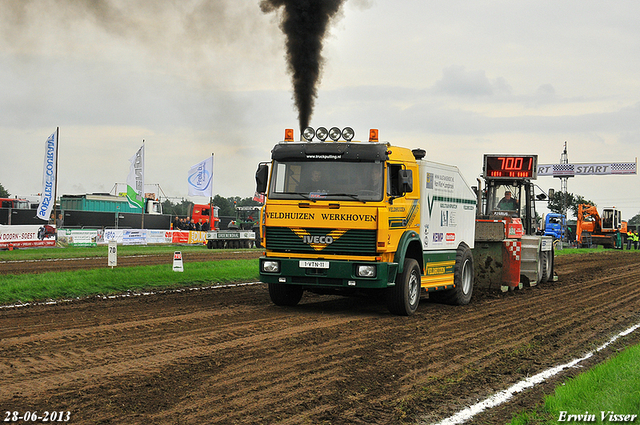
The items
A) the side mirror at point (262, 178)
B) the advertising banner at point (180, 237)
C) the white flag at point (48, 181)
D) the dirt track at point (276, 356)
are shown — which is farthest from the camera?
the advertising banner at point (180, 237)

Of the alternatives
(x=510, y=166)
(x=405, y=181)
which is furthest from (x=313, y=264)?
(x=510, y=166)

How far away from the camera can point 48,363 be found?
7086mm

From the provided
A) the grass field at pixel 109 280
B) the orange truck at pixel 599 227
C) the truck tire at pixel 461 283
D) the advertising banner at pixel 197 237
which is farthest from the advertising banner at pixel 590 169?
the truck tire at pixel 461 283

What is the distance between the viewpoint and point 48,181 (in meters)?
31.8

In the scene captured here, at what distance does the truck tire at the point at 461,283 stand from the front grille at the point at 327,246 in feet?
11.4

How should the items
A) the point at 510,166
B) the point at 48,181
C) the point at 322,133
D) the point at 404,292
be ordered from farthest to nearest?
1. the point at 48,181
2. the point at 510,166
3. the point at 322,133
4. the point at 404,292

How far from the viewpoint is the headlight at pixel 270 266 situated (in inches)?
451

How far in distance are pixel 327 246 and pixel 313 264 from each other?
1.32 feet

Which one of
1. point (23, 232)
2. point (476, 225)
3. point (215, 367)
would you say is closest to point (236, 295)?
point (476, 225)

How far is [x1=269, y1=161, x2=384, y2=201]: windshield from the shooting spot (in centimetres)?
1105

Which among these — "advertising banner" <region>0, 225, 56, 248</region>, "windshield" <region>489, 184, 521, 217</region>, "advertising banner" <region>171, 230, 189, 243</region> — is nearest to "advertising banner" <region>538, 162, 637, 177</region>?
"advertising banner" <region>171, 230, 189, 243</region>

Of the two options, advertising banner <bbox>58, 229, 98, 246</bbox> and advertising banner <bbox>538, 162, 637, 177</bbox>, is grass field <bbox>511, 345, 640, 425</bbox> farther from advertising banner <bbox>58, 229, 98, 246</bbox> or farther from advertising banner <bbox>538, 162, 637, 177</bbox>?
advertising banner <bbox>538, 162, 637, 177</bbox>

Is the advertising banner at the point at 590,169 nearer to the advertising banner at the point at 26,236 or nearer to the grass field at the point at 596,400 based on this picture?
the advertising banner at the point at 26,236

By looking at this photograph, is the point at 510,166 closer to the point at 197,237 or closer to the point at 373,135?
the point at 373,135
